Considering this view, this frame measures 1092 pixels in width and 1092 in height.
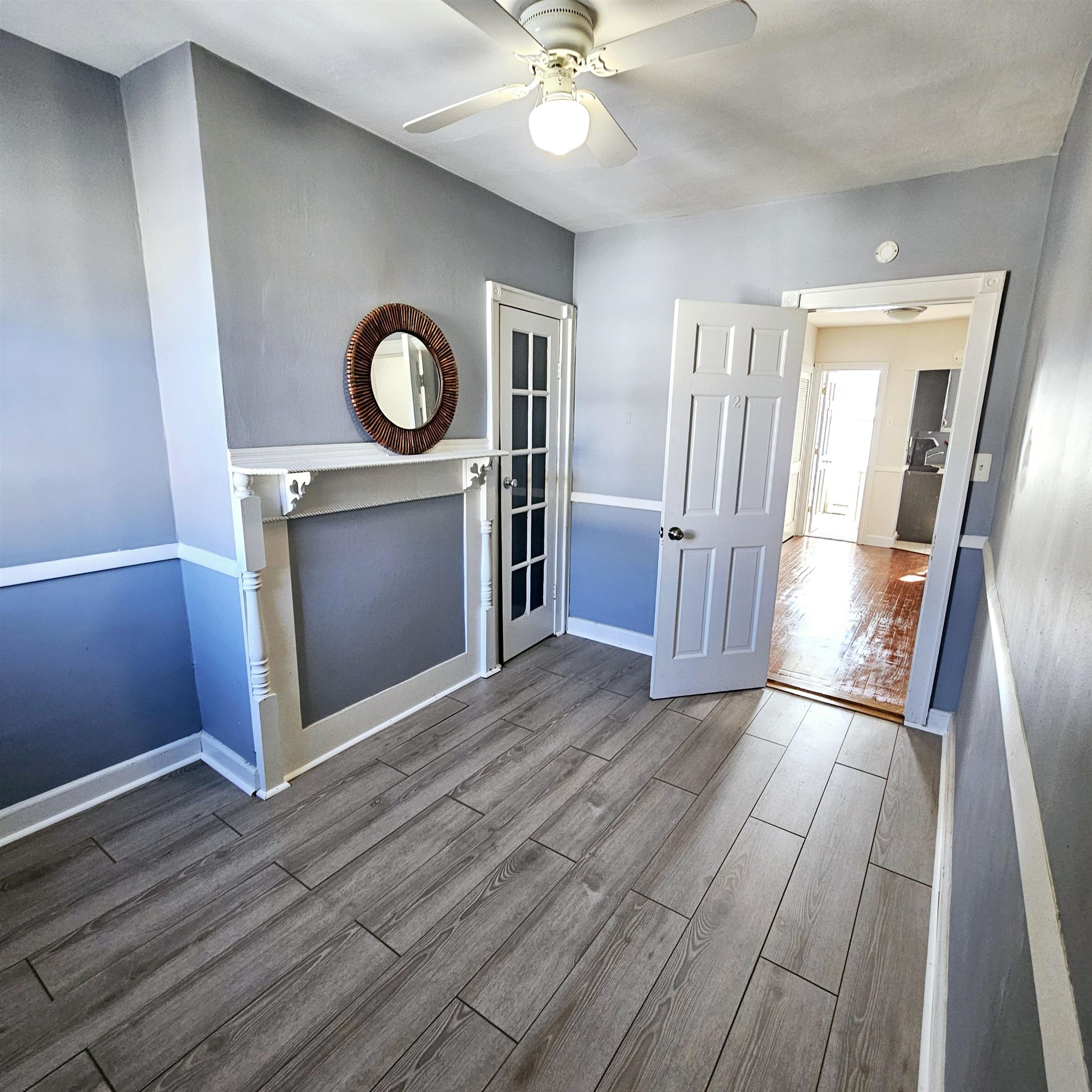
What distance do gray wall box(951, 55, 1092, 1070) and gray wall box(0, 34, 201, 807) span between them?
2636mm

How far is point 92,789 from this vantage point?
85.5 inches

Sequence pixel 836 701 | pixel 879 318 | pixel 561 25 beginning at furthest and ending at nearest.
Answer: pixel 879 318
pixel 836 701
pixel 561 25

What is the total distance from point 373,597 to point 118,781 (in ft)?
3.83

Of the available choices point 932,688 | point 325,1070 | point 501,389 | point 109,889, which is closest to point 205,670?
point 109,889

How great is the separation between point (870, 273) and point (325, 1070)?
3484mm

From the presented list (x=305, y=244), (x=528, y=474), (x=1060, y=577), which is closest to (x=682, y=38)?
(x=1060, y=577)

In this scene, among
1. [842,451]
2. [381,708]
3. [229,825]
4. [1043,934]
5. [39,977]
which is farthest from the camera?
[842,451]

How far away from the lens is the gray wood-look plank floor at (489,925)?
1.37 meters

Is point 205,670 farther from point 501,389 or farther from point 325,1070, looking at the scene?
point 501,389

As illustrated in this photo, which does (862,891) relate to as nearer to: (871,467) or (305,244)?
(305,244)

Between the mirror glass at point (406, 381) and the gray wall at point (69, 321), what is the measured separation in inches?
32.3

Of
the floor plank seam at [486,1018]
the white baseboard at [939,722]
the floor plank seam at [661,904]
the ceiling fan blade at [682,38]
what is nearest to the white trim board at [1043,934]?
the floor plank seam at [661,904]

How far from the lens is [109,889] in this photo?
181 cm

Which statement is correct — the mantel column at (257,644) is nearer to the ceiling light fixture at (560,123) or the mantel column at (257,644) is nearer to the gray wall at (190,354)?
the gray wall at (190,354)
